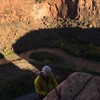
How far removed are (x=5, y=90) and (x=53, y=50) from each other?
38.3 ft

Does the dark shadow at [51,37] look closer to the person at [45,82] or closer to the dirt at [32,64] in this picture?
the dirt at [32,64]

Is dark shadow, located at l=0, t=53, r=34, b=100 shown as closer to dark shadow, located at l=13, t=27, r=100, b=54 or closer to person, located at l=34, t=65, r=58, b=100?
dark shadow, located at l=13, t=27, r=100, b=54

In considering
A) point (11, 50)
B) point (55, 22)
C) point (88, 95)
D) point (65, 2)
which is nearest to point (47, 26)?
point (55, 22)

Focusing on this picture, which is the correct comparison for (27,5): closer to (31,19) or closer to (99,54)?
(31,19)

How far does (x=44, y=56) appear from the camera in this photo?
1212 inches

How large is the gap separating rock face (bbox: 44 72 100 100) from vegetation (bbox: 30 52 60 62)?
21822 mm

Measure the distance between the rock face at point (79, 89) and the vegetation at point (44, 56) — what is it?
21822 millimetres

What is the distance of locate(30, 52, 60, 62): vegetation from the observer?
99.6ft

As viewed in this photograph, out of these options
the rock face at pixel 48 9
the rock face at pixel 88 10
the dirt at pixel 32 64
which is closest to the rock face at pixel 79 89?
the dirt at pixel 32 64

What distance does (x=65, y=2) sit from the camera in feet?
124

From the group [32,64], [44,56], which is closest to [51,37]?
[44,56]

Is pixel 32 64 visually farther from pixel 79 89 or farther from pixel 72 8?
pixel 79 89

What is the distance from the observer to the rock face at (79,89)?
7741 millimetres

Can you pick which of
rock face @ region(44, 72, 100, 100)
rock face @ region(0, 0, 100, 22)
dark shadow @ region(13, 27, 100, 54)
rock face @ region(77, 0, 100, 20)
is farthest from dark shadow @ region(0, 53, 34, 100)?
rock face @ region(44, 72, 100, 100)
